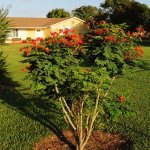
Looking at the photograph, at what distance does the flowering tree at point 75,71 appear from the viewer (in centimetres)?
622

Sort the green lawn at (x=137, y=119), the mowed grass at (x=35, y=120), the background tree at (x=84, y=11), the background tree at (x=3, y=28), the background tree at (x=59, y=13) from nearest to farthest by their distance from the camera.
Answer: the green lawn at (x=137, y=119)
the mowed grass at (x=35, y=120)
the background tree at (x=3, y=28)
the background tree at (x=59, y=13)
the background tree at (x=84, y=11)

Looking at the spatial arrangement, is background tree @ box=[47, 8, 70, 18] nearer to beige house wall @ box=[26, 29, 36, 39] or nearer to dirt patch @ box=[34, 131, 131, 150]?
beige house wall @ box=[26, 29, 36, 39]

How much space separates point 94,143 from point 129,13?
48762mm

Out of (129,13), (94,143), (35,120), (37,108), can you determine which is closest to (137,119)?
(94,143)

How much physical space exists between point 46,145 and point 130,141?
6.42 ft

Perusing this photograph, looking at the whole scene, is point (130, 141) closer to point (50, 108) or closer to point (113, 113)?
point (113, 113)

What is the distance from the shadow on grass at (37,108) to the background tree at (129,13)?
4122 centimetres

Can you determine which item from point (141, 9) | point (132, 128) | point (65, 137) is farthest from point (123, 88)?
point (141, 9)

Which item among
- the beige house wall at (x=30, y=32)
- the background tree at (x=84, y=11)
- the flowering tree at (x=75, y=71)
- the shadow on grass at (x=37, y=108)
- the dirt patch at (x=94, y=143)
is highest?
the background tree at (x=84, y=11)

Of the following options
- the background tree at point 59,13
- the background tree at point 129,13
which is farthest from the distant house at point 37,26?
the background tree at point 59,13

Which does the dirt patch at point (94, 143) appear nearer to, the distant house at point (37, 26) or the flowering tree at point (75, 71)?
the flowering tree at point (75, 71)

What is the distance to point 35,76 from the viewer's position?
6707 millimetres

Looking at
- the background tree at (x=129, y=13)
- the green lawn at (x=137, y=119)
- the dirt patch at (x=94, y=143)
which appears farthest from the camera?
the background tree at (x=129, y=13)

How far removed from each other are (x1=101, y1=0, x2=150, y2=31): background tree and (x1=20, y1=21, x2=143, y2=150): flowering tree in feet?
149
